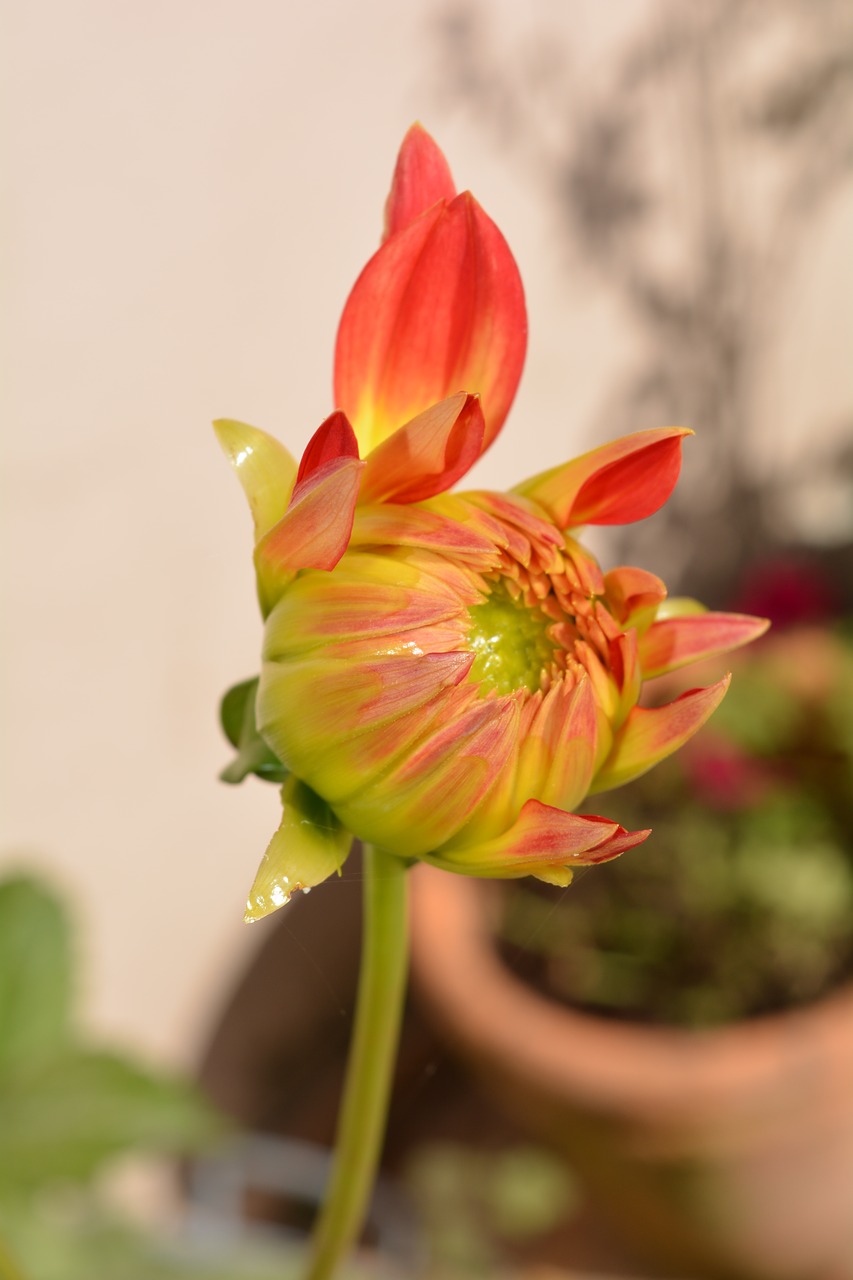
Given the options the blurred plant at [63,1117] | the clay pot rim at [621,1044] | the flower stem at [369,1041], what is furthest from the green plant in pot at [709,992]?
the flower stem at [369,1041]

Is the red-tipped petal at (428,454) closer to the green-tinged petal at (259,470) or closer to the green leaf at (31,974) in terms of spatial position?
the green-tinged petal at (259,470)

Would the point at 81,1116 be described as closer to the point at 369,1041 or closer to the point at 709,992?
the point at 369,1041

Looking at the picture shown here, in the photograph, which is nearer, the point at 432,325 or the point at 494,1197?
the point at 432,325

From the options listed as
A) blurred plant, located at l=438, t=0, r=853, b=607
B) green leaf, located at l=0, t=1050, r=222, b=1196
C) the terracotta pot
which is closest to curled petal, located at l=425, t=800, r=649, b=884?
green leaf, located at l=0, t=1050, r=222, b=1196

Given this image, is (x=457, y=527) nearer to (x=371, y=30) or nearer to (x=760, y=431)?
(x=371, y=30)

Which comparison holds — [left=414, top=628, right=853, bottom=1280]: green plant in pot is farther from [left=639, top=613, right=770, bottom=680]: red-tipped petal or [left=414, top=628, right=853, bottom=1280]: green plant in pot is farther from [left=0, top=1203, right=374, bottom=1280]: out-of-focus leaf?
[left=639, top=613, right=770, bottom=680]: red-tipped petal

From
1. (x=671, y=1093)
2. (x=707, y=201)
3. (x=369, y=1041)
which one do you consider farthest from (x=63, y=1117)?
(x=707, y=201)

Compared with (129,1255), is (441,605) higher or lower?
higher

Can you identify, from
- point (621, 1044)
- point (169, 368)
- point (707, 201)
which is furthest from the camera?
point (707, 201)

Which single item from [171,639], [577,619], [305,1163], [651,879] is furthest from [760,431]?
[577,619]
